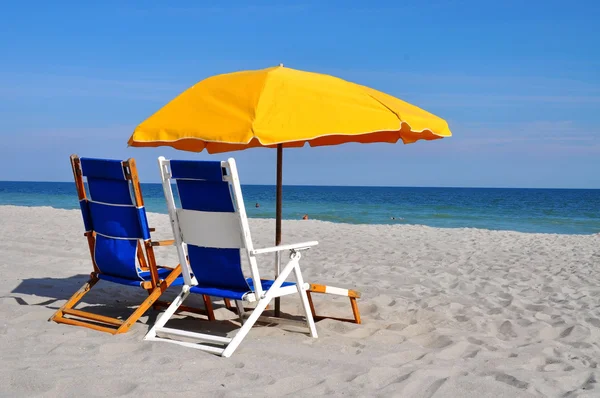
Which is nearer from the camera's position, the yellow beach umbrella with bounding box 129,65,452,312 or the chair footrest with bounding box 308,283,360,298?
the yellow beach umbrella with bounding box 129,65,452,312

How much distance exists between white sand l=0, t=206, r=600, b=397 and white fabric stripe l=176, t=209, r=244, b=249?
24.9 inches

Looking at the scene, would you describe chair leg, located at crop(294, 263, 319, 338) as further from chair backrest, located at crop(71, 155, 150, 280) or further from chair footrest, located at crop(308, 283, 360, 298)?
chair backrest, located at crop(71, 155, 150, 280)

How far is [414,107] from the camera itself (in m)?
4.54

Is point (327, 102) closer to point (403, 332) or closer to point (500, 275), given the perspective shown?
point (403, 332)

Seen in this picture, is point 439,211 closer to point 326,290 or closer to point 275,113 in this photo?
point 326,290

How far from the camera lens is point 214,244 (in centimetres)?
376

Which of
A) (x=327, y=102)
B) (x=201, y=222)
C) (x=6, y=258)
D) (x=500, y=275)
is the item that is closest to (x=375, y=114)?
(x=327, y=102)

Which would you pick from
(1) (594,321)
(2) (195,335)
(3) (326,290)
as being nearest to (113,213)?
(2) (195,335)

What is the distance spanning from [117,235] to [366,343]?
1.79m

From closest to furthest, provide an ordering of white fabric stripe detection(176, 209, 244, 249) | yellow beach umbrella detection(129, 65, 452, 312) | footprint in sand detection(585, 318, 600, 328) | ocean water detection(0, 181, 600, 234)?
yellow beach umbrella detection(129, 65, 452, 312)
white fabric stripe detection(176, 209, 244, 249)
footprint in sand detection(585, 318, 600, 328)
ocean water detection(0, 181, 600, 234)

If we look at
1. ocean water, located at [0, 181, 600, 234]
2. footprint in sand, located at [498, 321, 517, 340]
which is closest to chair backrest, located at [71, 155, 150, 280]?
footprint in sand, located at [498, 321, 517, 340]

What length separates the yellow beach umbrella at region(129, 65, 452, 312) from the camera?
351 cm

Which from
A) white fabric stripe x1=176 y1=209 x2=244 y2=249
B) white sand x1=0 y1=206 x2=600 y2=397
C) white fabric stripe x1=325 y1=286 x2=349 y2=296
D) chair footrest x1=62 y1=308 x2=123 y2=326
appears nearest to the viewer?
white sand x1=0 y1=206 x2=600 y2=397

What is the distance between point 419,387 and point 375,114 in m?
1.69
